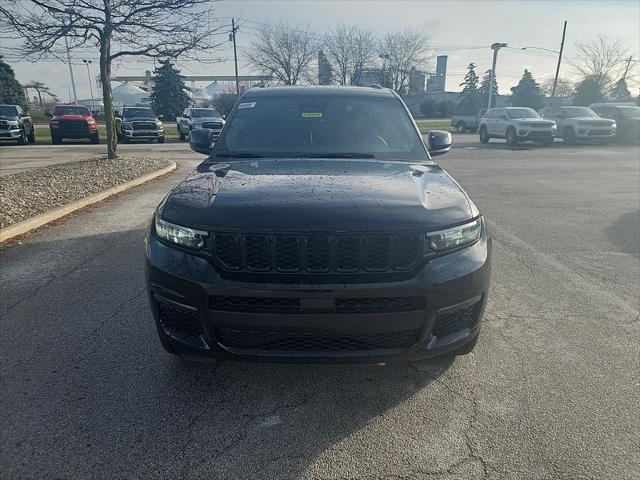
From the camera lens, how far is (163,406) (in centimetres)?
260

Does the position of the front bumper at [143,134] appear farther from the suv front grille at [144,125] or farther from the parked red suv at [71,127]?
the parked red suv at [71,127]

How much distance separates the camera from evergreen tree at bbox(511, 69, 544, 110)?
5609 centimetres

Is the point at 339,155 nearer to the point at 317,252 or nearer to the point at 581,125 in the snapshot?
the point at 317,252

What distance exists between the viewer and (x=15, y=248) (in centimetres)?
543

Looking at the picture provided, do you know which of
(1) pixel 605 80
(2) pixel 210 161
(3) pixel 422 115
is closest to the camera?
(2) pixel 210 161

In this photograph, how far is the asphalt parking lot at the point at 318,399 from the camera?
2.21 m

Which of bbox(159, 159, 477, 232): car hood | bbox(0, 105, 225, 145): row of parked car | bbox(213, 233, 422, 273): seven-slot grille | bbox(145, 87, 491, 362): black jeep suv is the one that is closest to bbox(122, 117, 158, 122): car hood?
bbox(0, 105, 225, 145): row of parked car

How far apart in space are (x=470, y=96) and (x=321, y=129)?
6285 cm

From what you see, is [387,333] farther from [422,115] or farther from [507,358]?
[422,115]

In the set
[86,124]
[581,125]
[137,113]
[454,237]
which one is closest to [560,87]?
[581,125]

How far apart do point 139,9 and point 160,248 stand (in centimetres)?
992

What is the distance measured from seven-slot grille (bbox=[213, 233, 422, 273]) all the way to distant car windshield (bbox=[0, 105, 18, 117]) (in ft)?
76.3

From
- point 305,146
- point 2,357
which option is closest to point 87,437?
point 2,357

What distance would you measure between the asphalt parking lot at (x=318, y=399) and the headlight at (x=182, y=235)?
3.21 feet
